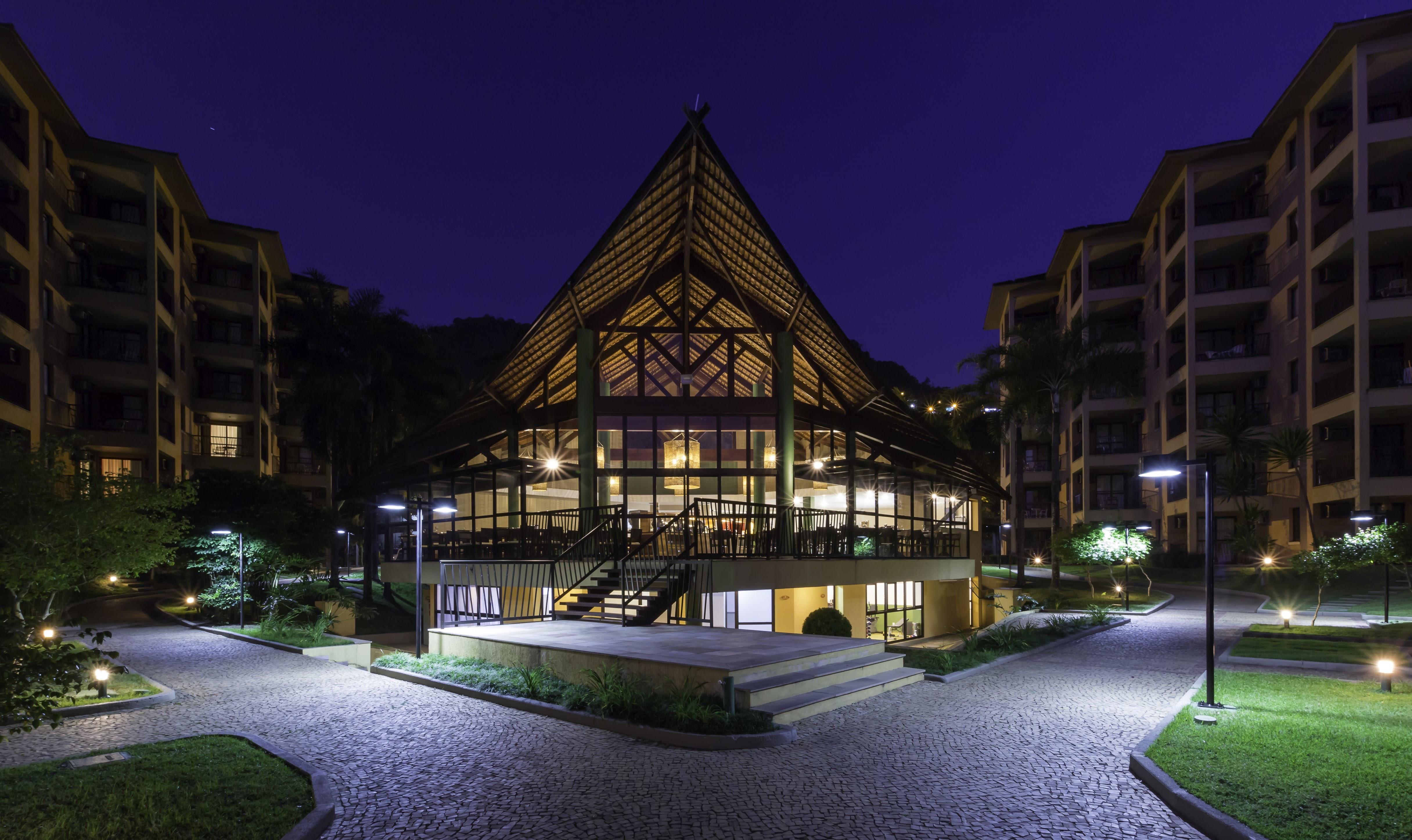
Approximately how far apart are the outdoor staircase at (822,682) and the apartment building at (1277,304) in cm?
2663

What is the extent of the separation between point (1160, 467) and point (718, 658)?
6.23m

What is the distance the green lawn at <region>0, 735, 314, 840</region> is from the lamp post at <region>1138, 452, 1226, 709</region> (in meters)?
9.69

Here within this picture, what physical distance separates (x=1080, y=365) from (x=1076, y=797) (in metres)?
35.8

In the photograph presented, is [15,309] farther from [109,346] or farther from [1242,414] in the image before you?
[1242,414]

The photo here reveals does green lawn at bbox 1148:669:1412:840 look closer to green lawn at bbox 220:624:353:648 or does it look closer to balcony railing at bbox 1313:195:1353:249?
green lawn at bbox 220:624:353:648

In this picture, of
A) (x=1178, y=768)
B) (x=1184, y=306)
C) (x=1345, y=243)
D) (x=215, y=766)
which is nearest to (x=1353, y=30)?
(x=1345, y=243)

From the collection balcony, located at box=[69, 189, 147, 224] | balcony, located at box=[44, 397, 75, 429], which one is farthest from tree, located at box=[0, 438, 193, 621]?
balcony, located at box=[69, 189, 147, 224]

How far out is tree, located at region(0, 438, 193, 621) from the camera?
11.0 metres

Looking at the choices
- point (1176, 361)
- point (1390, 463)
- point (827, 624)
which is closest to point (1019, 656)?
point (827, 624)

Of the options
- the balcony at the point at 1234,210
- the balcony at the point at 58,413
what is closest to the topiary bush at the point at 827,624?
the balcony at the point at 58,413

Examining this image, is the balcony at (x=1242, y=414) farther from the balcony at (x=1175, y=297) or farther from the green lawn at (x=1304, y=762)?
the green lawn at (x=1304, y=762)

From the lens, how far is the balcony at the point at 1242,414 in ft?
118

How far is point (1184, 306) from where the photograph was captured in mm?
41438

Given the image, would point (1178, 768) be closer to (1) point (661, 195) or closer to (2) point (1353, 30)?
(1) point (661, 195)
